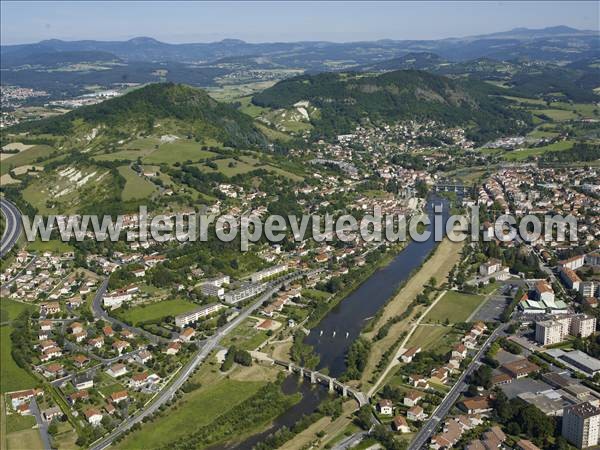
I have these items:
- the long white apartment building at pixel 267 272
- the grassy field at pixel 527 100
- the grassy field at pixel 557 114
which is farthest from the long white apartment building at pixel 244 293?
the grassy field at pixel 527 100

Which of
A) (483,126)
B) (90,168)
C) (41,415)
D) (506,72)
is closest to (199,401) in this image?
(41,415)

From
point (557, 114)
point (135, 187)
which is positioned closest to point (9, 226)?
point (135, 187)

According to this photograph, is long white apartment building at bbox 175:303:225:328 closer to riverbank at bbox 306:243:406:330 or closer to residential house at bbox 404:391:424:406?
riverbank at bbox 306:243:406:330

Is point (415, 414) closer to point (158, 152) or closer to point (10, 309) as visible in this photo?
point (10, 309)

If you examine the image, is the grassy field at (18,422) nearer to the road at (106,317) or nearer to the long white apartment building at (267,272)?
the road at (106,317)

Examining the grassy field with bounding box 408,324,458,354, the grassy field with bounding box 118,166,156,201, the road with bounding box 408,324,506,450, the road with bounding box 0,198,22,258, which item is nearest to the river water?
the grassy field with bounding box 408,324,458,354

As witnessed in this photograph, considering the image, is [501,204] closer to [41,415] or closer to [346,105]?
[41,415]
